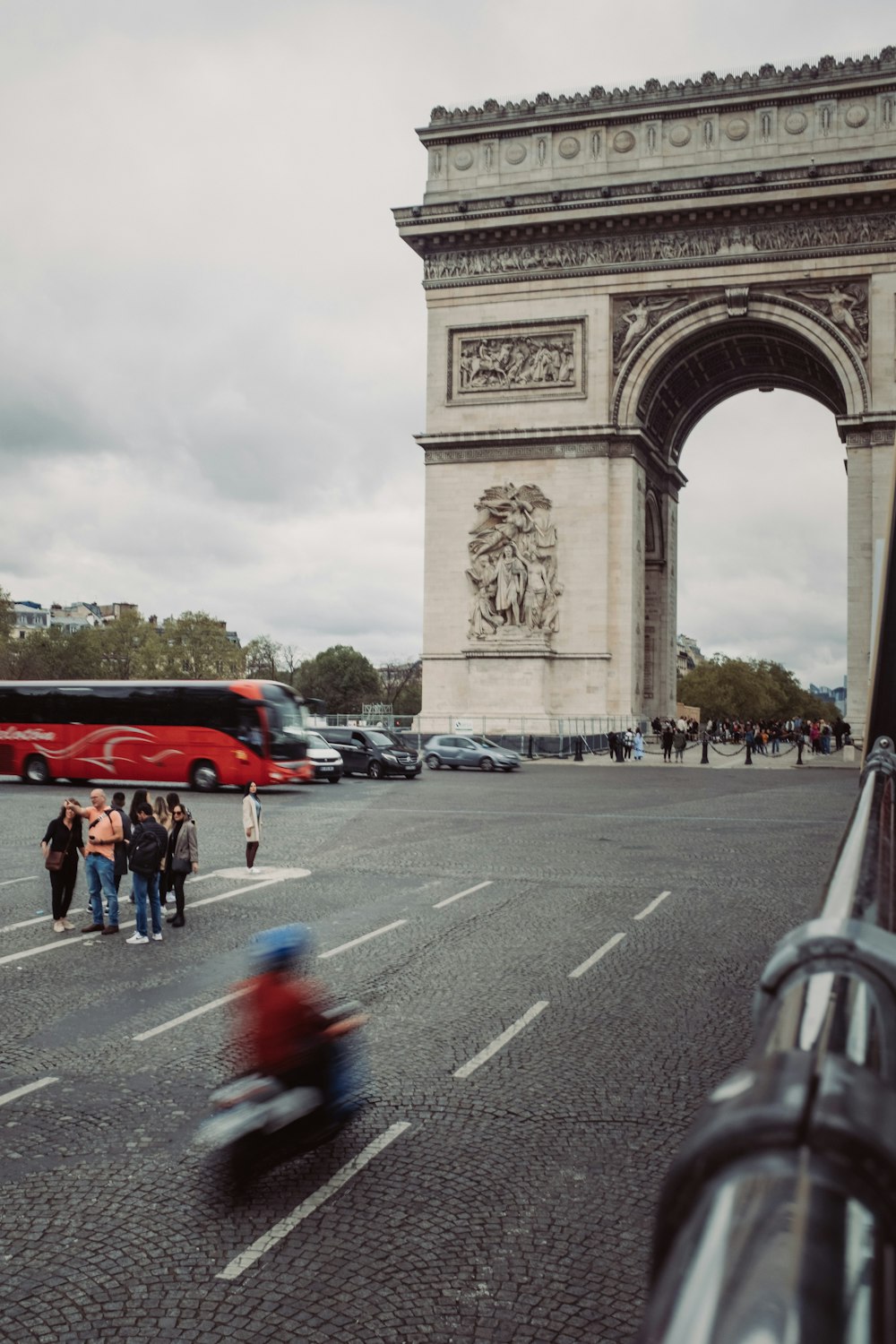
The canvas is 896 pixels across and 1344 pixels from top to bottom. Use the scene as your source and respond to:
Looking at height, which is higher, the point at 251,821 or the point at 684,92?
the point at 684,92

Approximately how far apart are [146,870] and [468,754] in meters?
25.4

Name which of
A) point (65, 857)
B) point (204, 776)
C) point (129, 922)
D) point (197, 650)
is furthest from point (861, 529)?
point (197, 650)

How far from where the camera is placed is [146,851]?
11266 millimetres

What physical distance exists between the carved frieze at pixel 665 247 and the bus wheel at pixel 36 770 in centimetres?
2012

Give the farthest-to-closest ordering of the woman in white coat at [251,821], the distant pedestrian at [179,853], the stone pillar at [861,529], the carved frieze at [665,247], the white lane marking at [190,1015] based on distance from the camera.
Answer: the carved frieze at [665,247], the stone pillar at [861,529], the woman in white coat at [251,821], the distant pedestrian at [179,853], the white lane marking at [190,1015]

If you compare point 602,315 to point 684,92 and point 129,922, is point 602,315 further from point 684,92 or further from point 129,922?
point 129,922

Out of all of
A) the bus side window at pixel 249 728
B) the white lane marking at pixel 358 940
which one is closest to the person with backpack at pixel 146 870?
the white lane marking at pixel 358 940

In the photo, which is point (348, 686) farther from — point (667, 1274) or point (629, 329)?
point (667, 1274)

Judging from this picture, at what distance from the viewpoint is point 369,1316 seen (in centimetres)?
438

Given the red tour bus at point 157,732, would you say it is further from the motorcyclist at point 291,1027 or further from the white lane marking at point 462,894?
the motorcyclist at point 291,1027

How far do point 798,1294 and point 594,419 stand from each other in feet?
130

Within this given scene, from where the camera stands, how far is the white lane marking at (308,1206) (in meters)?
4.77

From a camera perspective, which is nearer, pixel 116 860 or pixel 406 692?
pixel 116 860

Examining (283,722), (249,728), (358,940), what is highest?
(283,722)
